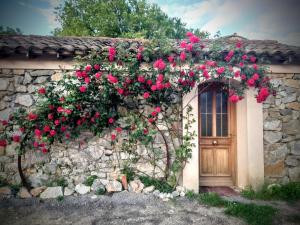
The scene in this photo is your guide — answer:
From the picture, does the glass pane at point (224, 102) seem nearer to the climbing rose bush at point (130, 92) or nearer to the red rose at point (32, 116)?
the climbing rose bush at point (130, 92)

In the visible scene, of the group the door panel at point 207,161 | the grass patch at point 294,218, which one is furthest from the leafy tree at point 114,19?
the grass patch at point 294,218

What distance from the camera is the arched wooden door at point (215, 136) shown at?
191 inches

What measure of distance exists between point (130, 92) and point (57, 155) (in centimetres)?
209

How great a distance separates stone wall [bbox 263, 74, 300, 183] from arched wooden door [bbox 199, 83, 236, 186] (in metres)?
0.80

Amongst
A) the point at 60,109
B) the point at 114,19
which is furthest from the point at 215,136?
the point at 114,19

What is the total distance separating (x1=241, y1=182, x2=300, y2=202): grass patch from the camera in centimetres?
406

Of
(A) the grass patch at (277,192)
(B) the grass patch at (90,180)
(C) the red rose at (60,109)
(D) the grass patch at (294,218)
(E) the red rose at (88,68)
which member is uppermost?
(E) the red rose at (88,68)

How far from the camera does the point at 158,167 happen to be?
434 centimetres

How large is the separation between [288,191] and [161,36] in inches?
169

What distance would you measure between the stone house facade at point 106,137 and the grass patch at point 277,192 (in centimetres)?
18

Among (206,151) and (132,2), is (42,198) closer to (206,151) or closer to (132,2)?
(206,151)

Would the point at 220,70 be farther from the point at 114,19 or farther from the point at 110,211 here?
the point at 114,19

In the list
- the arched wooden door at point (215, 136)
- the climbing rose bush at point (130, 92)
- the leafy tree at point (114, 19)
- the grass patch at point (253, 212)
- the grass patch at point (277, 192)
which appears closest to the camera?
the grass patch at point (253, 212)

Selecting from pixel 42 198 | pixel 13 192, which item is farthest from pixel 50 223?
pixel 13 192
